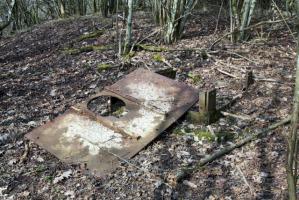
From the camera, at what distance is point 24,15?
674 inches

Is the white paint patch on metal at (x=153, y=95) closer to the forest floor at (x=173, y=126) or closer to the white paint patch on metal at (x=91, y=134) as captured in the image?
the forest floor at (x=173, y=126)

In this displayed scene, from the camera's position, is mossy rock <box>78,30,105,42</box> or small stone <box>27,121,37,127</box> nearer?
small stone <box>27,121,37,127</box>

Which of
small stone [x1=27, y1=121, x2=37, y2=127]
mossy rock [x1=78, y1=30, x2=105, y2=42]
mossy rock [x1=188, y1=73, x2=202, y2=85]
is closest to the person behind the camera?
small stone [x1=27, y1=121, x2=37, y2=127]

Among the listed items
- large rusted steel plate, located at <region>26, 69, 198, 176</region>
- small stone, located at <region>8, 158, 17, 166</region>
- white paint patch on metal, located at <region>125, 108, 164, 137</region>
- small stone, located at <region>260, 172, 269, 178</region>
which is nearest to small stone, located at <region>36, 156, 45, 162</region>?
large rusted steel plate, located at <region>26, 69, 198, 176</region>

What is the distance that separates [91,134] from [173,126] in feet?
3.04

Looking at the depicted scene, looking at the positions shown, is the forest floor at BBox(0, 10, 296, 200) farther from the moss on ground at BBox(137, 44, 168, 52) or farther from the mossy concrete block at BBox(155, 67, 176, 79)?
the mossy concrete block at BBox(155, 67, 176, 79)

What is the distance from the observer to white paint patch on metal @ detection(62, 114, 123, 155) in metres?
3.95

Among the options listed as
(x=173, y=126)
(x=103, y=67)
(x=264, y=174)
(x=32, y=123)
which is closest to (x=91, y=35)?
(x=103, y=67)

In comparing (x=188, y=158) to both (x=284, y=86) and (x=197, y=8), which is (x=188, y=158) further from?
(x=197, y=8)

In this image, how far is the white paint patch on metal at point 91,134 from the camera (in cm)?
395

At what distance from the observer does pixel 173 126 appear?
4.35 meters

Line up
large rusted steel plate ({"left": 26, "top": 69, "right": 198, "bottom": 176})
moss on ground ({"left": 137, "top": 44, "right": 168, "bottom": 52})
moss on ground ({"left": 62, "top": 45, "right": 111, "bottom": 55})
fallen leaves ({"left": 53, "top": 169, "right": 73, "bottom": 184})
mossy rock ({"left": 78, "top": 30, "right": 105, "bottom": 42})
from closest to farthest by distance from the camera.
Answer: fallen leaves ({"left": 53, "top": 169, "right": 73, "bottom": 184}) → large rusted steel plate ({"left": 26, "top": 69, "right": 198, "bottom": 176}) → moss on ground ({"left": 137, "top": 44, "right": 168, "bottom": 52}) → moss on ground ({"left": 62, "top": 45, "right": 111, "bottom": 55}) → mossy rock ({"left": 78, "top": 30, "right": 105, "bottom": 42})

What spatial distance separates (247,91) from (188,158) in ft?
5.57

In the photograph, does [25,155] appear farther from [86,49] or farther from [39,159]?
[86,49]
